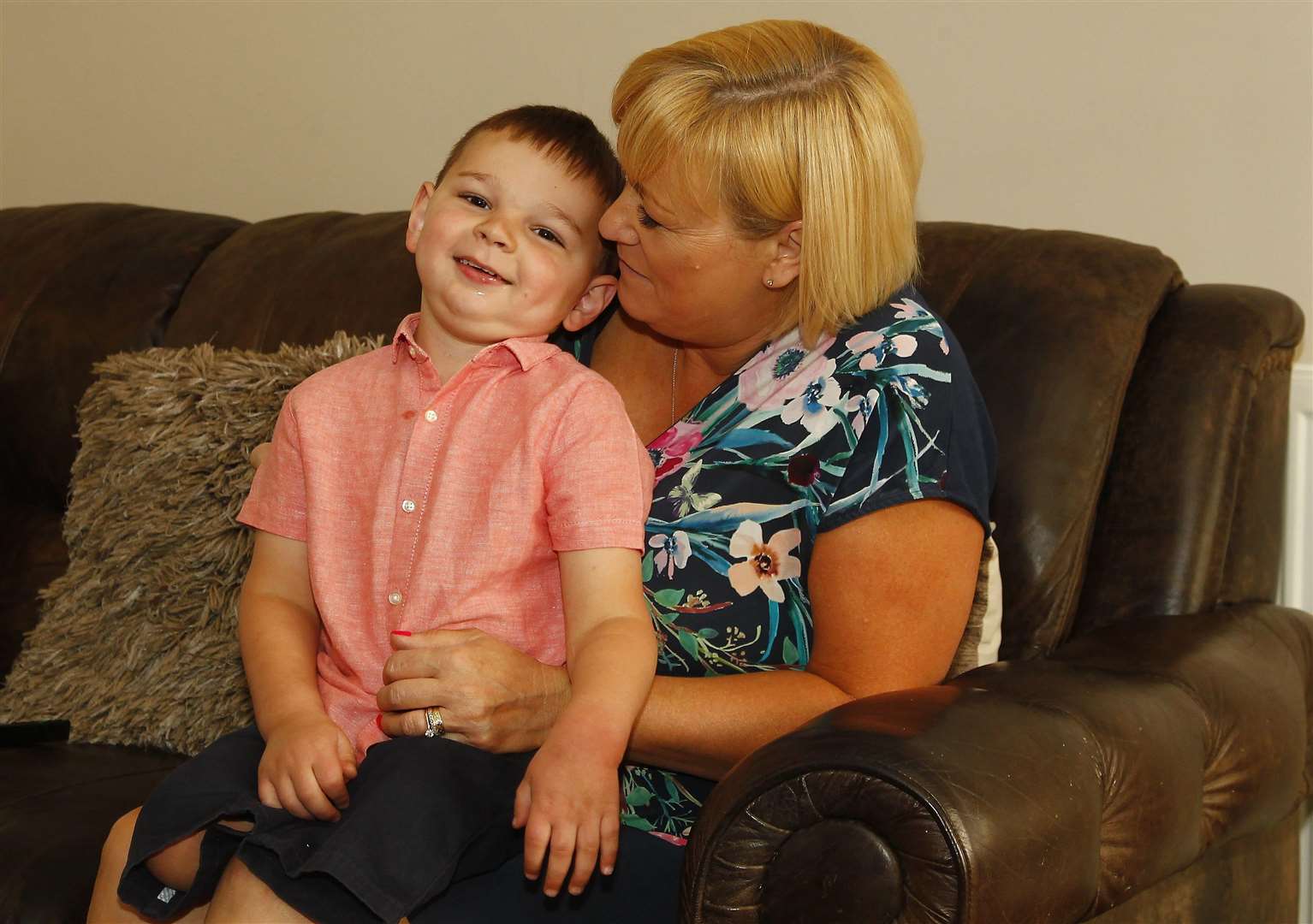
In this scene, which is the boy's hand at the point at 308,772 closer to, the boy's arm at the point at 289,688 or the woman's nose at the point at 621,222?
the boy's arm at the point at 289,688

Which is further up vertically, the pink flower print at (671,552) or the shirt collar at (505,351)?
the shirt collar at (505,351)

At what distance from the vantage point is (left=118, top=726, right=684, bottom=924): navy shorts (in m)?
1.03

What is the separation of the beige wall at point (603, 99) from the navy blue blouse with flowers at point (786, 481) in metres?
0.73

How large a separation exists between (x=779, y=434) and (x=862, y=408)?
0.31 feet

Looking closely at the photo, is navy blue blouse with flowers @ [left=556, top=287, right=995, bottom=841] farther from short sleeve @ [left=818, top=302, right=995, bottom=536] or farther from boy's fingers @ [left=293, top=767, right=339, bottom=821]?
boy's fingers @ [left=293, top=767, right=339, bottom=821]

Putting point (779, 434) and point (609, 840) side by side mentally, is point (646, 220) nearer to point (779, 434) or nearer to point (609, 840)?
point (779, 434)

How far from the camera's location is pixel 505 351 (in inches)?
52.3

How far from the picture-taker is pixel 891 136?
1.35 metres

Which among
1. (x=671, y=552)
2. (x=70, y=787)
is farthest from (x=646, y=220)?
(x=70, y=787)

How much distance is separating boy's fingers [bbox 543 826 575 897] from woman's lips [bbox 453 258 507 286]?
56 cm

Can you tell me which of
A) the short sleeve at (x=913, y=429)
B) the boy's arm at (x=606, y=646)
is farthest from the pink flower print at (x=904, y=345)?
the boy's arm at (x=606, y=646)

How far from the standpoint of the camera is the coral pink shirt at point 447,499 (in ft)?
4.00

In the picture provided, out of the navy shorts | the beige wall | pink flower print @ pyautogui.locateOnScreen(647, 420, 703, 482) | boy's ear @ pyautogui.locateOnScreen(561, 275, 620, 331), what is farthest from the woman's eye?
the beige wall

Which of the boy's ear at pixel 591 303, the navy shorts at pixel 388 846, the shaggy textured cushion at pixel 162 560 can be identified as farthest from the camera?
the shaggy textured cushion at pixel 162 560
